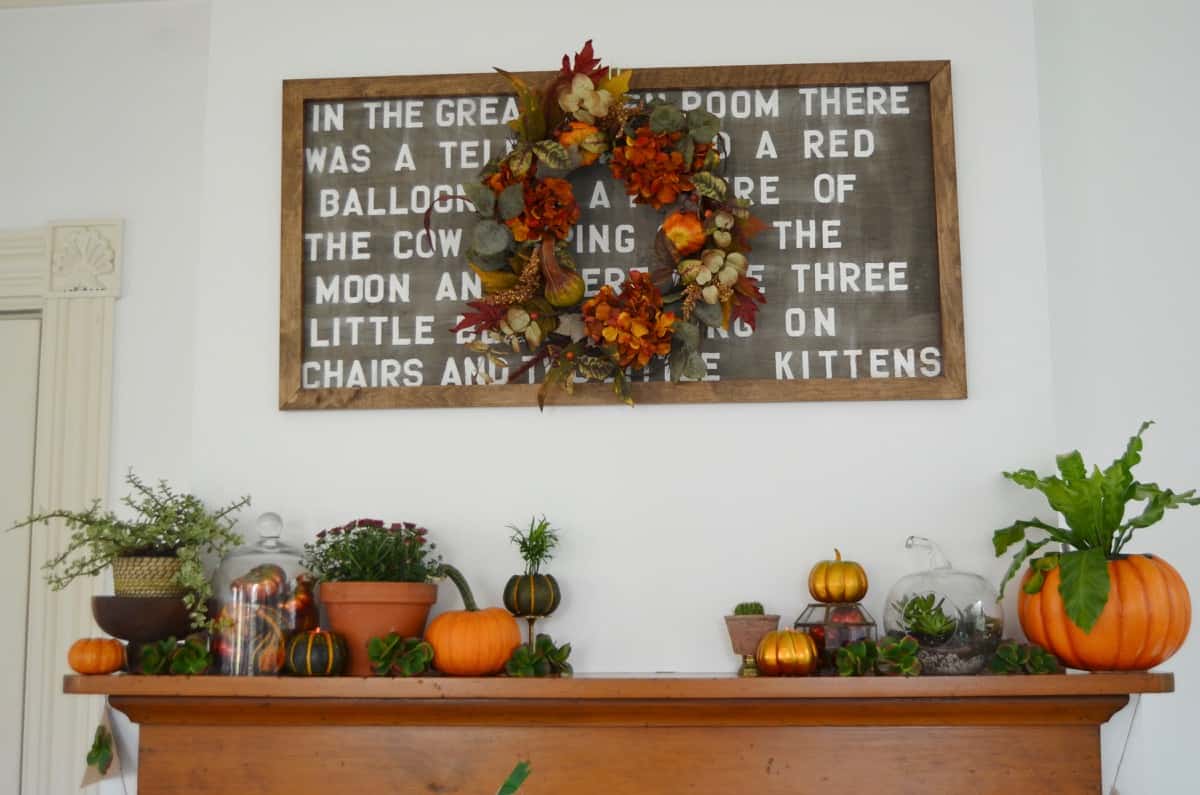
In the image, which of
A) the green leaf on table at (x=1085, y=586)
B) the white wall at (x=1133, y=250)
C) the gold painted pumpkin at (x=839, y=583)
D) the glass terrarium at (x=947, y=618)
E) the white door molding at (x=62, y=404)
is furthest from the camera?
the white door molding at (x=62, y=404)

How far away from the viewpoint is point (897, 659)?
229 cm

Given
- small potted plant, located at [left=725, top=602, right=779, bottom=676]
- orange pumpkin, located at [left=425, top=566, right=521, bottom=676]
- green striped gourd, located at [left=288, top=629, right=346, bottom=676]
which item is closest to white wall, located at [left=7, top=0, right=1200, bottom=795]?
small potted plant, located at [left=725, top=602, right=779, bottom=676]

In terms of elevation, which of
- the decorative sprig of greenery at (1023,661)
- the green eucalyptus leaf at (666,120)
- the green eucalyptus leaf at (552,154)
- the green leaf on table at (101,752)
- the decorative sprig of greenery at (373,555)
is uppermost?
the green eucalyptus leaf at (666,120)

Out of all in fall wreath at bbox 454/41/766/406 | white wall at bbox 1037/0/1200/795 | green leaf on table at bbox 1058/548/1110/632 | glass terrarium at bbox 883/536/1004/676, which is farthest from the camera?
white wall at bbox 1037/0/1200/795

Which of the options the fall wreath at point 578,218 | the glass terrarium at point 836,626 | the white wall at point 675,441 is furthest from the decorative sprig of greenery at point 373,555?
the glass terrarium at point 836,626

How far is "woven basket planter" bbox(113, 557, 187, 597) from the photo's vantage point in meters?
2.41

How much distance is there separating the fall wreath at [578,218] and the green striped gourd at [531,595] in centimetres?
38

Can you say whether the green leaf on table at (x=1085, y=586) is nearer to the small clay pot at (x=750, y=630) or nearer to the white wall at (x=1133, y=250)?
the white wall at (x=1133, y=250)

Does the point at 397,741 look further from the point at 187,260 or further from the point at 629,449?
the point at 187,260

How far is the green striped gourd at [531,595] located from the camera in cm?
247

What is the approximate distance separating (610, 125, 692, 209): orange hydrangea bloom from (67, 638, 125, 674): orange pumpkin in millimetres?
1405

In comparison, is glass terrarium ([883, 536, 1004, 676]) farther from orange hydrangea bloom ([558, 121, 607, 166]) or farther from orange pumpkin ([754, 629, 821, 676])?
orange hydrangea bloom ([558, 121, 607, 166])

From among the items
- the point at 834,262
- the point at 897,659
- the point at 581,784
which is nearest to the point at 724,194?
the point at 834,262

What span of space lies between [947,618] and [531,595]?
2.68 ft
